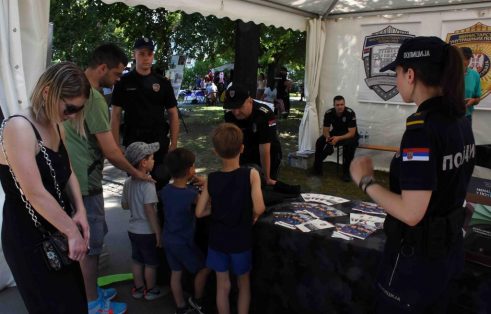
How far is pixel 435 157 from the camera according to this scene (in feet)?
4.59

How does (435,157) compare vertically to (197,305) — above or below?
above

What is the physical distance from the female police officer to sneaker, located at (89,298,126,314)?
6.73 ft

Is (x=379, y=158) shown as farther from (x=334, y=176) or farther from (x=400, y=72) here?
(x=400, y=72)

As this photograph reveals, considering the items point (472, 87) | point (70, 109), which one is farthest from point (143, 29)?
point (70, 109)

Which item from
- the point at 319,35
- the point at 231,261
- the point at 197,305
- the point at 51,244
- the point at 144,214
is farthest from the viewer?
the point at 319,35

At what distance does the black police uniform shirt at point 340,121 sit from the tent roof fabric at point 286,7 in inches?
60.9

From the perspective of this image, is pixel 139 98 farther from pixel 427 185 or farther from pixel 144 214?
pixel 427 185

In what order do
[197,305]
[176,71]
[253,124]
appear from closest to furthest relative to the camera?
[197,305]
[253,124]
[176,71]

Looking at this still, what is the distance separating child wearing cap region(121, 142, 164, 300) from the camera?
2936 mm

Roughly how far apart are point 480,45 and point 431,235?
5676 mm

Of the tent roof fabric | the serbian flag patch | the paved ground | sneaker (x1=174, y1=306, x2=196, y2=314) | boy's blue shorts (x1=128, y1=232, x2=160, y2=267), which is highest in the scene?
the tent roof fabric

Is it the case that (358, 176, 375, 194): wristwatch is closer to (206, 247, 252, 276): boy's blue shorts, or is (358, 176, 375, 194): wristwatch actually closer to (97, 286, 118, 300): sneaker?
(206, 247, 252, 276): boy's blue shorts

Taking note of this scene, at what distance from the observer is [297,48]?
615 inches

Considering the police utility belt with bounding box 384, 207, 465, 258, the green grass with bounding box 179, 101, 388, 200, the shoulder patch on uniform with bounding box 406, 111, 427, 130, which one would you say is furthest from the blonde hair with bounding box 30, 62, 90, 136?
the green grass with bounding box 179, 101, 388, 200
